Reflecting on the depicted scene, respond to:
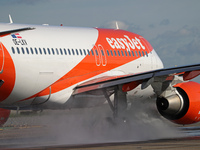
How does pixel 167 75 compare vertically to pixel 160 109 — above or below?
above

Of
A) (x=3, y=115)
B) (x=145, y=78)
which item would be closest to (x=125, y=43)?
(x=145, y=78)

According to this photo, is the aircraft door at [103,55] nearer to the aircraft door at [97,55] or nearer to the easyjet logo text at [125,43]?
the aircraft door at [97,55]

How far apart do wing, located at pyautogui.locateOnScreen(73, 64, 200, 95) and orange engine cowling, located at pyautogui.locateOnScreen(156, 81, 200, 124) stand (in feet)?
2.90

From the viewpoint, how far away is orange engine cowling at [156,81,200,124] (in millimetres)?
20609

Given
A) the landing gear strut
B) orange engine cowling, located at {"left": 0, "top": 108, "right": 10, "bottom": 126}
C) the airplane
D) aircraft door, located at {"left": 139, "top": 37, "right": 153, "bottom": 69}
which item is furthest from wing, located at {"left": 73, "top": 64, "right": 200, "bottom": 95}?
aircraft door, located at {"left": 139, "top": 37, "right": 153, "bottom": 69}

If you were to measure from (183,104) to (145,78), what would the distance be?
2513 millimetres

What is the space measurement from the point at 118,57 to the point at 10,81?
6159 millimetres

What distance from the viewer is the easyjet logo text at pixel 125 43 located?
79.6ft

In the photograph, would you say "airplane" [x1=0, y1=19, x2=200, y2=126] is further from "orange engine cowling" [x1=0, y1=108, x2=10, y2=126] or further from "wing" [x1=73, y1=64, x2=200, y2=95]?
"orange engine cowling" [x1=0, y1=108, x2=10, y2=126]

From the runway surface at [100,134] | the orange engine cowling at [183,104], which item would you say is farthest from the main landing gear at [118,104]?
the orange engine cowling at [183,104]

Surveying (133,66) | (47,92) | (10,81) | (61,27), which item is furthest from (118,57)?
(10,81)

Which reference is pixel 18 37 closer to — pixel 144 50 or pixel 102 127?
pixel 102 127

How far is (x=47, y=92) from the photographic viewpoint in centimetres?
2097

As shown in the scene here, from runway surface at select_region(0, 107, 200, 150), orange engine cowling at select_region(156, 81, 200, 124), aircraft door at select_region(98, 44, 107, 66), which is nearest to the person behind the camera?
runway surface at select_region(0, 107, 200, 150)
